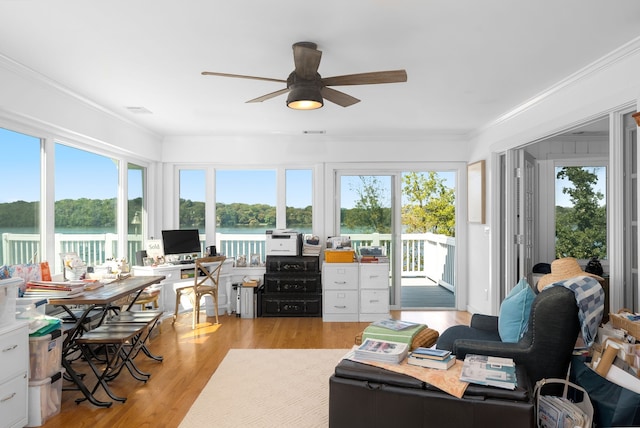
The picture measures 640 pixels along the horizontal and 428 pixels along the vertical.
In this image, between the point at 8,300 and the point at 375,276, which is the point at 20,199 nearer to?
the point at 8,300

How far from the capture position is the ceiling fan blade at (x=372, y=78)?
252 centimetres

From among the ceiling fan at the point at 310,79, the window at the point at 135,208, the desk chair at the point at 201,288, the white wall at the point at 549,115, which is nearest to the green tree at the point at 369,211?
the white wall at the point at 549,115

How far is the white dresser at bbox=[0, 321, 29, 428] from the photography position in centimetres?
255

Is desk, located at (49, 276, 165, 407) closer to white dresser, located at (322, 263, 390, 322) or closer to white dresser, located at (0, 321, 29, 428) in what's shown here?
white dresser, located at (0, 321, 29, 428)

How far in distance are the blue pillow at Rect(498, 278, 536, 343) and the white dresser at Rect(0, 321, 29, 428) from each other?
10.4ft

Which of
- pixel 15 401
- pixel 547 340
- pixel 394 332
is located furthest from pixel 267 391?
pixel 547 340

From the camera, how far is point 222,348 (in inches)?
172

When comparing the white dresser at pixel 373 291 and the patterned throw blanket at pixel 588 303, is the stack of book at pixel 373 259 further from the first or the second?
the patterned throw blanket at pixel 588 303

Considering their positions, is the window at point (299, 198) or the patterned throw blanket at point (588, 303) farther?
the window at point (299, 198)

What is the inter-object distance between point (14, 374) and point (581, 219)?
6005 mm

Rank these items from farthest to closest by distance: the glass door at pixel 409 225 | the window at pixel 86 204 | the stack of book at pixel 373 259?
the glass door at pixel 409 225 < the stack of book at pixel 373 259 < the window at pixel 86 204

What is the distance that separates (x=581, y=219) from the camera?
5.42 m

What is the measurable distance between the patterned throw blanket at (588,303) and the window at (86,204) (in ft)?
14.6

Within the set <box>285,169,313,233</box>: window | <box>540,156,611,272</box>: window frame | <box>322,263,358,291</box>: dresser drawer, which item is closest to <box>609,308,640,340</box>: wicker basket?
<box>540,156,611,272</box>: window frame
